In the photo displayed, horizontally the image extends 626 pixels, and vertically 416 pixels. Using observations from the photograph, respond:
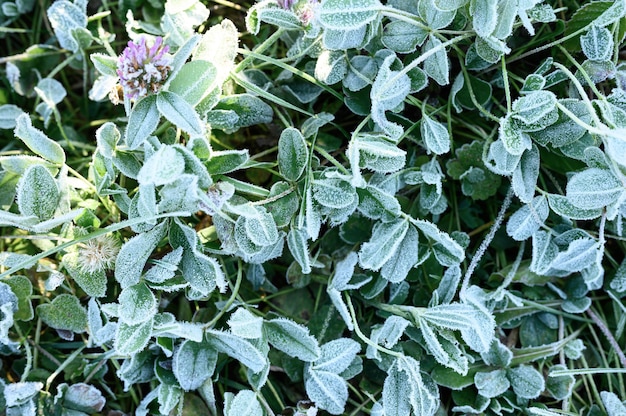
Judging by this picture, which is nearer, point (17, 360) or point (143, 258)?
point (143, 258)

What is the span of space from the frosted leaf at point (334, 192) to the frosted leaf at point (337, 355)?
9.1 inches

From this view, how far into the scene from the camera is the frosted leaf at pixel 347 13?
827mm

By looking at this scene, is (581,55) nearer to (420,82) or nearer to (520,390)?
(420,82)

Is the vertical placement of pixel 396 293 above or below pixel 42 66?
below

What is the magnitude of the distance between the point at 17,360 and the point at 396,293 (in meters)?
0.68

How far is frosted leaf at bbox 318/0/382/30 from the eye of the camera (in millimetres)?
827

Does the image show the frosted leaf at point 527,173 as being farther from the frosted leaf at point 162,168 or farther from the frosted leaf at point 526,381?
the frosted leaf at point 162,168

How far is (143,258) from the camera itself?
886 millimetres

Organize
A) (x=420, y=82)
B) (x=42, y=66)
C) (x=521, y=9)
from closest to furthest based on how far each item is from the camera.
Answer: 1. (x=521, y=9)
2. (x=420, y=82)
3. (x=42, y=66)

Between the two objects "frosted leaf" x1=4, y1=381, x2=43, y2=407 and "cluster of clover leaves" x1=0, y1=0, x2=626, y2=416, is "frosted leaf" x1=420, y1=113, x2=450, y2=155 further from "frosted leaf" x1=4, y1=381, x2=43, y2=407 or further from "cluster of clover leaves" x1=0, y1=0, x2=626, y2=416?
"frosted leaf" x1=4, y1=381, x2=43, y2=407

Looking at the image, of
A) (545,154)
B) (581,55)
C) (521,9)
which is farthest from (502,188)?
(521,9)

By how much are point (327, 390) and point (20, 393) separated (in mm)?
490

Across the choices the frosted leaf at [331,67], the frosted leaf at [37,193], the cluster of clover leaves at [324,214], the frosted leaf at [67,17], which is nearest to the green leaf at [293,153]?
the cluster of clover leaves at [324,214]

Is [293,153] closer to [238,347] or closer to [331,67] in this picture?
[331,67]
